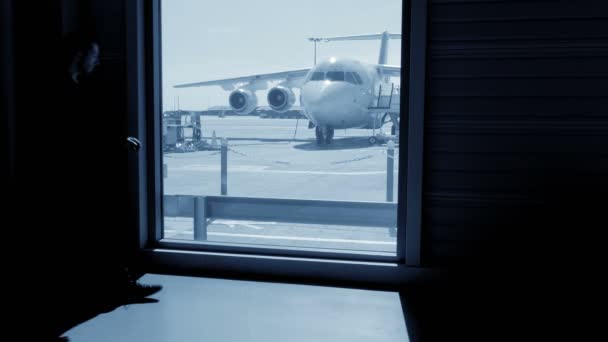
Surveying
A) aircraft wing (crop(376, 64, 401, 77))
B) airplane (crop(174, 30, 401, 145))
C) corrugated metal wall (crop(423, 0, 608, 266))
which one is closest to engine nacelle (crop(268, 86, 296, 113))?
airplane (crop(174, 30, 401, 145))

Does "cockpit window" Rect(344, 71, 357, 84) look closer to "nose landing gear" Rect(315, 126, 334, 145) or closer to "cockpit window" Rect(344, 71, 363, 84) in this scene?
"cockpit window" Rect(344, 71, 363, 84)

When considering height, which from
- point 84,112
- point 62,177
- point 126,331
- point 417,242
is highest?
point 84,112

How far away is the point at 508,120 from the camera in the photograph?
2.24m

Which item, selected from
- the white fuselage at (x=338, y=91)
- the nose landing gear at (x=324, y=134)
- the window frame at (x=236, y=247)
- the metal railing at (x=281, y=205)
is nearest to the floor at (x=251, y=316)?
the window frame at (x=236, y=247)

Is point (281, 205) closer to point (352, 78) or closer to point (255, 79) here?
point (352, 78)

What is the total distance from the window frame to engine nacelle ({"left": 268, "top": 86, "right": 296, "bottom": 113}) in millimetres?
9862

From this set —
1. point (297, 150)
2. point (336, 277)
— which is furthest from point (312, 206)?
point (297, 150)

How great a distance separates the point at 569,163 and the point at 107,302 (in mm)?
2160

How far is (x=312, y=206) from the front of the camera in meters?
3.74

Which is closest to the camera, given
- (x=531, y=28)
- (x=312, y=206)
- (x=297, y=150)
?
(x=531, y=28)

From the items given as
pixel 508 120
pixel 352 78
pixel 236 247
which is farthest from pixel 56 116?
pixel 352 78

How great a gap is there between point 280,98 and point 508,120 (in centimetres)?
1052

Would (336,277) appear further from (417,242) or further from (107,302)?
(107,302)

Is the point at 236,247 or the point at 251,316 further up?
the point at 236,247
